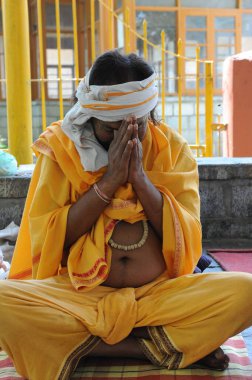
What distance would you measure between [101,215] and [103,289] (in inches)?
12.6

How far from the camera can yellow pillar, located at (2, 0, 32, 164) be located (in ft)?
14.8

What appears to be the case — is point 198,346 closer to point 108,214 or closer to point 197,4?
point 108,214

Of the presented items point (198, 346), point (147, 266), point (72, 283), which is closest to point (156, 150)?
point (147, 266)

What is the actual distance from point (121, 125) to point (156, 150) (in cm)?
32

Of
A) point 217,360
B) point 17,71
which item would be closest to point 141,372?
point 217,360

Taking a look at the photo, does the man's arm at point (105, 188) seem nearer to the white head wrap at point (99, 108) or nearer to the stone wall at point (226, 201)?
the white head wrap at point (99, 108)

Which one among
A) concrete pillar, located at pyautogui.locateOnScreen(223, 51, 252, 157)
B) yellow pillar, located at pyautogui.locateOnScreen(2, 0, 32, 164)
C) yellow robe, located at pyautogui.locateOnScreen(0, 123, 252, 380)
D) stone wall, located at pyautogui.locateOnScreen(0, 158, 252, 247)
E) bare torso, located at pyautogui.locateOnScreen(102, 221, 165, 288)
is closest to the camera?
yellow robe, located at pyautogui.locateOnScreen(0, 123, 252, 380)

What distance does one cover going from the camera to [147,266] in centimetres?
237

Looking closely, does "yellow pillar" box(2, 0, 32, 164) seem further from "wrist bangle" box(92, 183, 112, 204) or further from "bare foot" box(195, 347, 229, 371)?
"bare foot" box(195, 347, 229, 371)

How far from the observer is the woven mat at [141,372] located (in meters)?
2.20

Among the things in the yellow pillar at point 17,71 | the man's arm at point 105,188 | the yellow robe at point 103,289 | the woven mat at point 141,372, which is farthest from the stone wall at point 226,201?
the man's arm at point 105,188

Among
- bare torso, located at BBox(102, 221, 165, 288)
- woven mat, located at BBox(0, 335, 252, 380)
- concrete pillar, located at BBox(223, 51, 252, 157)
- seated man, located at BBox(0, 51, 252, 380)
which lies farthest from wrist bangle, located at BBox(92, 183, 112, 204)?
concrete pillar, located at BBox(223, 51, 252, 157)

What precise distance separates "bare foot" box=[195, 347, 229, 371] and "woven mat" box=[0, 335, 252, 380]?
0.07 feet

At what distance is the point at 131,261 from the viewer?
Answer: 2.36 metres
